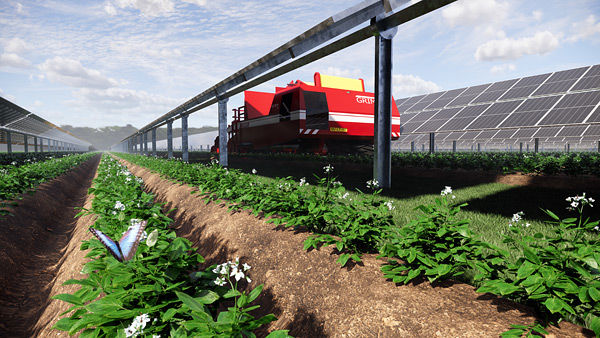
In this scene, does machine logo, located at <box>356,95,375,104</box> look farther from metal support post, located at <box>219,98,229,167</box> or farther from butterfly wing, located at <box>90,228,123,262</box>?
butterfly wing, located at <box>90,228,123,262</box>

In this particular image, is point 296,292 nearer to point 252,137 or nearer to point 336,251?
point 336,251

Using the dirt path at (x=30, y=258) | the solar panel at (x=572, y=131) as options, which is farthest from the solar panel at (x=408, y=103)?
the dirt path at (x=30, y=258)

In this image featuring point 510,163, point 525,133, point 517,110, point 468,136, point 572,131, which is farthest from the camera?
point 468,136

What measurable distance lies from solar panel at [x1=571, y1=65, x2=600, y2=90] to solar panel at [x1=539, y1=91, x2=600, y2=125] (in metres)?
1.17

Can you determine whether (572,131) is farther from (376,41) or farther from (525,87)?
(376,41)

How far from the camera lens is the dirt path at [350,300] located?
1.96 meters

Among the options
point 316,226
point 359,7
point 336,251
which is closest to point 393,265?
point 336,251

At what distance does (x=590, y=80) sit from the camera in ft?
61.8

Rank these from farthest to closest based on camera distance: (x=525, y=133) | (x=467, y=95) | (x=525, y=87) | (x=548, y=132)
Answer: (x=467, y=95) → (x=525, y=133) → (x=548, y=132) → (x=525, y=87)

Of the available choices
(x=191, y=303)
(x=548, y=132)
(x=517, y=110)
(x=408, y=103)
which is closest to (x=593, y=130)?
(x=548, y=132)

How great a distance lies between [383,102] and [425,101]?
2504cm

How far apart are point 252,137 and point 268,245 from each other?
12428mm

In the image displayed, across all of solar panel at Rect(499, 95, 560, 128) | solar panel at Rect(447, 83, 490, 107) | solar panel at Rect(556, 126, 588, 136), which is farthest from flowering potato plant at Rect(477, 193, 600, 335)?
solar panel at Rect(447, 83, 490, 107)

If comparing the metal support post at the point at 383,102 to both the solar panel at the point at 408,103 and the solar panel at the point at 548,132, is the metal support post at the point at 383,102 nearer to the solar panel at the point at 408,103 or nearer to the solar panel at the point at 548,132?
the solar panel at the point at 548,132
